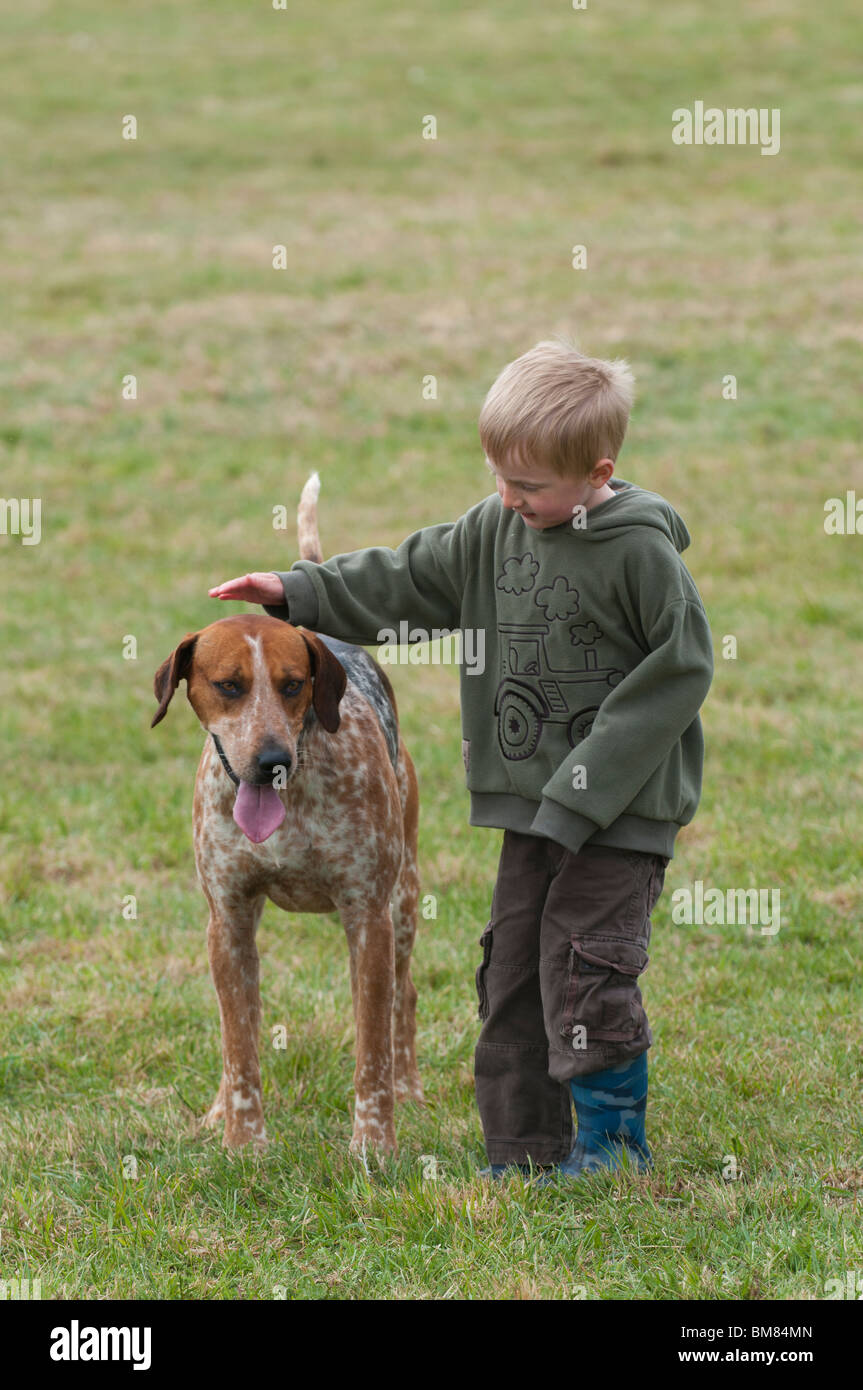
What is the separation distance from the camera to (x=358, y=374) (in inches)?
578

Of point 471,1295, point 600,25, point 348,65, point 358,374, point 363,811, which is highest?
point 600,25

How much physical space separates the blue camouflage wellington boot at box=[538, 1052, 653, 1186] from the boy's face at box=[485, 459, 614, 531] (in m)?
1.46

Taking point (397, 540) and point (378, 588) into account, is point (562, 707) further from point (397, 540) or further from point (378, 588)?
point (397, 540)

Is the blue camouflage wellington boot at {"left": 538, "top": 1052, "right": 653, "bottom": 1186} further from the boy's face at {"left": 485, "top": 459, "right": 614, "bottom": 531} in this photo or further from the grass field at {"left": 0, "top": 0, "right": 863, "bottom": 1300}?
the boy's face at {"left": 485, "top": 459, "right": 614, "bottom": 531}

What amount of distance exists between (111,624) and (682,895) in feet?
16.4

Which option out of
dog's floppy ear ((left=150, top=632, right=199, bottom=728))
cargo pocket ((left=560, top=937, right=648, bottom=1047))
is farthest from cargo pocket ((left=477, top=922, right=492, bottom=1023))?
dog's floppy ear ((left=150, top=632, right=199, bottom=728))

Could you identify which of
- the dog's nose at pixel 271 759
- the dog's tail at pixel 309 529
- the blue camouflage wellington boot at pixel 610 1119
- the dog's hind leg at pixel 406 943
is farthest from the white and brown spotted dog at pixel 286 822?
the blue camouflage wellington boot at pixel 610 1119

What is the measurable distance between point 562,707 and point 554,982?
0.73 metres

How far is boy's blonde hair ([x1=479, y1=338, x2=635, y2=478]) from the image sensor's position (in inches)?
150

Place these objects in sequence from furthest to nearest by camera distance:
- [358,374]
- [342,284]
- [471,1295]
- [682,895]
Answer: [342,284], [358,374], [682,895], [471,1295]

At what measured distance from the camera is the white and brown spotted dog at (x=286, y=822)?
4141 millimetres

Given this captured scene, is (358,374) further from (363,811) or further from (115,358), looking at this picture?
(363,811)

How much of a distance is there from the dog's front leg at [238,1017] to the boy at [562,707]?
2.27 feet

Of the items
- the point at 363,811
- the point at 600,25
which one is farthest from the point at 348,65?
the point at 363,811
